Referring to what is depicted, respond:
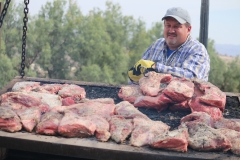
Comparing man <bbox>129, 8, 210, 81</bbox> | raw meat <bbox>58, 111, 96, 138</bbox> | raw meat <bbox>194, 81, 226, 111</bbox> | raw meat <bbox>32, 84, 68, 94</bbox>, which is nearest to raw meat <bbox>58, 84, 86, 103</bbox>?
raw meat <bbox>32, 84, 68, 94</bbox>

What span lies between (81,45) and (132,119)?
329 inches

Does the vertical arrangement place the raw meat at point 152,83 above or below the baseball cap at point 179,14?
below

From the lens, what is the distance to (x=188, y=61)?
523 centimetres

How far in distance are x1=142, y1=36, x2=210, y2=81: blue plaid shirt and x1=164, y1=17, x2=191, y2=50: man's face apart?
0.12 meters

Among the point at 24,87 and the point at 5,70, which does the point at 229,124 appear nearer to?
the point at 24,87

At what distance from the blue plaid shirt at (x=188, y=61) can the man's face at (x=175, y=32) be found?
124mm

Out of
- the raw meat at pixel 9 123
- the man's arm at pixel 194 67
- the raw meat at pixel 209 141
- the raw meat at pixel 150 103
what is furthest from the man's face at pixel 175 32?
the raw meat at pixel 9 123

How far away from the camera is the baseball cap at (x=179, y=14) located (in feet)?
17.1

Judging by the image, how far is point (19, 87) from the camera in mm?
4301

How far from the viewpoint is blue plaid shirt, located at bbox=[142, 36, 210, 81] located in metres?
5.00

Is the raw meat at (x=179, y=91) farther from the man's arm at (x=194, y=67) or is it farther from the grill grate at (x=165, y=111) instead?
the man's arm at (x=194, y=67)

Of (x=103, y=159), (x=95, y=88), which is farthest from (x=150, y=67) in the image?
(x=103, y=159)

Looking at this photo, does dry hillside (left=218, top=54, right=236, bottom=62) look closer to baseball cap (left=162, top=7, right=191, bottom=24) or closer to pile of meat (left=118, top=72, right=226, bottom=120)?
baseball cap (left=162, top=7, right=191, bottom=24)

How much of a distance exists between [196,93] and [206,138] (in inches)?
44.7
